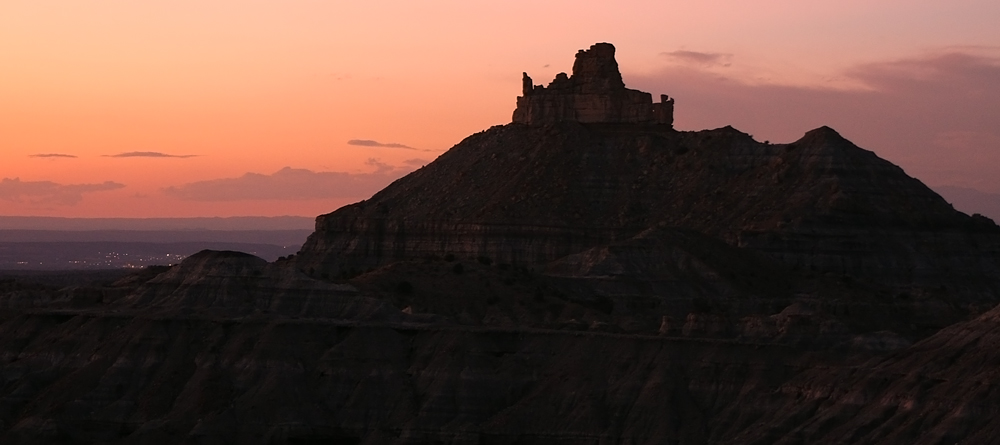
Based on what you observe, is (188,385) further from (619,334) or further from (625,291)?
(625,291)

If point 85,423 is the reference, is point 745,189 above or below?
above

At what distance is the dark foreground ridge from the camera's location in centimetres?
13075

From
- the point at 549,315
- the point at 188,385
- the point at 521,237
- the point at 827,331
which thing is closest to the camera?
the point at 827,331

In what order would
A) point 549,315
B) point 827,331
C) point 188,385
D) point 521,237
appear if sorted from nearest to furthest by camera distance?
1. point 827,331
2. point 188,385
3. point 549,315
4. point 521,237

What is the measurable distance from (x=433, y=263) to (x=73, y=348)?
29.9 m

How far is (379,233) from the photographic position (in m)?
196

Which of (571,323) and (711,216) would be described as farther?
(711,216)

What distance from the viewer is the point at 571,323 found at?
148 m

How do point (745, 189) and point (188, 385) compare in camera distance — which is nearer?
point (188, 385)

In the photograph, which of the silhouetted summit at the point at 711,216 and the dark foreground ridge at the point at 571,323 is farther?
the silhouetted summit at the point at 711,216

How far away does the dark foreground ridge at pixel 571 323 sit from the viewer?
13075cm

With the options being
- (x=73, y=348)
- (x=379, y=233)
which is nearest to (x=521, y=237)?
(x=379, y=233)

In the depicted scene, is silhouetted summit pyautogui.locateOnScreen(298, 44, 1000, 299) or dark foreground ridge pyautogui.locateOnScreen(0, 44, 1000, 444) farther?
silhouetted summit pyautogui.locateOnScreen(298, 44, 1000, 299)

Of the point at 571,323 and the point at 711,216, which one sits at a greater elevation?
the point at 711,216
